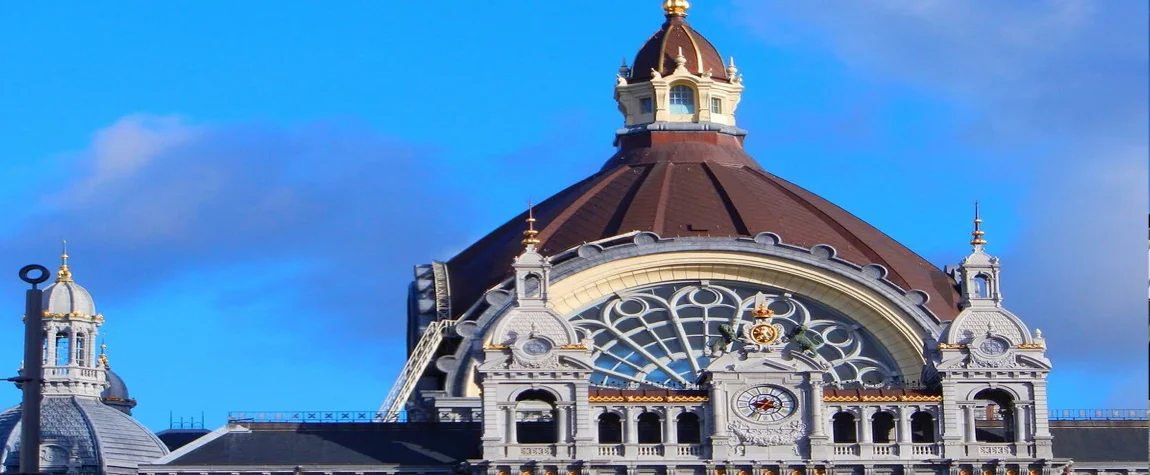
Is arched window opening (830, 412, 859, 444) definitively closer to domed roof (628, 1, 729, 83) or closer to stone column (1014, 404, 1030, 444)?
stone column (1014, 404, 1030, 444)

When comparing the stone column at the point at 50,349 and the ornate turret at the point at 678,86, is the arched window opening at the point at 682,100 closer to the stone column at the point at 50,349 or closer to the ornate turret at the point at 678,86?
the ornate turret at the point at 678,86

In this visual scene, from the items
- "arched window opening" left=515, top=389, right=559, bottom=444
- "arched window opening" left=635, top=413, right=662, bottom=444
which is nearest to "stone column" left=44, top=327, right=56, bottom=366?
"arched window opening" left=515, top=389, right=559, bottom=444

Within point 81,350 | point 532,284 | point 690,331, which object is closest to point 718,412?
point 532,284

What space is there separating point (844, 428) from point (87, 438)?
31502mm

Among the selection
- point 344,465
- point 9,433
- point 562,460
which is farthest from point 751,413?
point 9,433

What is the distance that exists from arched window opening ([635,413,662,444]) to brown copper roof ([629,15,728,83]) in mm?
30858

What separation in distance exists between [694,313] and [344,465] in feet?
60.2

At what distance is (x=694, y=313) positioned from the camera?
111188 mm

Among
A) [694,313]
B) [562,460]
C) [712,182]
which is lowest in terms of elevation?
[562,460]

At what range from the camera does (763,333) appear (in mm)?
99500

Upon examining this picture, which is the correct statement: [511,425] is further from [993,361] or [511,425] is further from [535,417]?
[993,361]

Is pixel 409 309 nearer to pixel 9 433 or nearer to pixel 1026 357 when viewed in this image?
pixel 9 433

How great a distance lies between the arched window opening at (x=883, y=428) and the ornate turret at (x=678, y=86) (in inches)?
1065

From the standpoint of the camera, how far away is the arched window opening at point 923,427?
9981 centimetres
